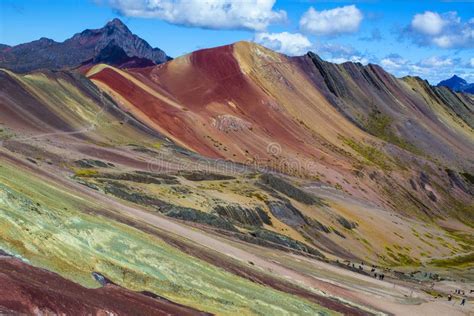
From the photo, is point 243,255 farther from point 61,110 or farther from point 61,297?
point 61,110

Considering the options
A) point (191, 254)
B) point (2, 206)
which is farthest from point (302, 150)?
point (2, 206)

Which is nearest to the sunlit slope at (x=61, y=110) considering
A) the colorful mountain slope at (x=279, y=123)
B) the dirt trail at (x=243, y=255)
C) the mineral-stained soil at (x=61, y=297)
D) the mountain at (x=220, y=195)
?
the mountain at (x=220, y=195)

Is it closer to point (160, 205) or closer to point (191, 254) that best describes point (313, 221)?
point (160, 205)

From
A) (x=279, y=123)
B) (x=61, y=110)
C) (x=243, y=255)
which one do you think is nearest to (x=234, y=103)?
(x=279, y=123)

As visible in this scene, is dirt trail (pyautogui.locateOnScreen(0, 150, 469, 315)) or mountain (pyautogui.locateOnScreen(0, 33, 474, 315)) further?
dirt trail (pyautogui.locateOnScreen(0, 150, 469, 315))

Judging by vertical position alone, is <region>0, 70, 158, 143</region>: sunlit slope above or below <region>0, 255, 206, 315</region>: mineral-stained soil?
above

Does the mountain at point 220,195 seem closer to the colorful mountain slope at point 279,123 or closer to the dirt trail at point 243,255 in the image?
the dirt trail at point 243,255

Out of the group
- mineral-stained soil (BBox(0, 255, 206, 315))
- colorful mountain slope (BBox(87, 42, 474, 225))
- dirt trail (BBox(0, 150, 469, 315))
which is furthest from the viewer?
colorful mountain slope (BBox(87, 42, 474, 225))

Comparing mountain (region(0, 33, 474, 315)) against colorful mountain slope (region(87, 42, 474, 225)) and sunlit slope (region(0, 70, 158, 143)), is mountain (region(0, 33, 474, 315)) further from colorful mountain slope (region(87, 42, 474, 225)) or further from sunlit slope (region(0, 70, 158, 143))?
colorful mountain slope (region(87, 42, 474, 225))

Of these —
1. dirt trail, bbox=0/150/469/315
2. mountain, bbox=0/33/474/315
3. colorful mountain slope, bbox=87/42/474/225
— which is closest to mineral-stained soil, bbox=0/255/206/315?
mountain, bbox=0/33/474/315
